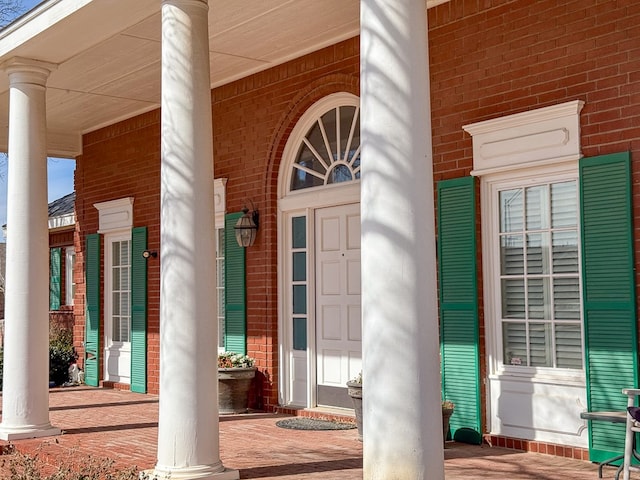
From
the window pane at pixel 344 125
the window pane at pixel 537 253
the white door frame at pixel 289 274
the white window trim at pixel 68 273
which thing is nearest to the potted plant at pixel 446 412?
the window pane at pixel 537 253

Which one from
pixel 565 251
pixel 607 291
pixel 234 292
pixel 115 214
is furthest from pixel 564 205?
pixel 115 214

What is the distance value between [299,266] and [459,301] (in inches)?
105

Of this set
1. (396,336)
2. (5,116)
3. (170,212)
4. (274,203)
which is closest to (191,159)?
(170,212)

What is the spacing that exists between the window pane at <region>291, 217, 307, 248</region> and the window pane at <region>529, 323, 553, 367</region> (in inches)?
128

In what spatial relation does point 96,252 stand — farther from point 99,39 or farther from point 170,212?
point 170,212

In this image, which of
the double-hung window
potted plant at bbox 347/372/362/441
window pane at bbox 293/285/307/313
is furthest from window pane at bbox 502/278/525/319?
window pane at bbox 293/285/307/313

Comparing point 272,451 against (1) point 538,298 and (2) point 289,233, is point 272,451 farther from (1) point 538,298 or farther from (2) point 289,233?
(2) point 289,233

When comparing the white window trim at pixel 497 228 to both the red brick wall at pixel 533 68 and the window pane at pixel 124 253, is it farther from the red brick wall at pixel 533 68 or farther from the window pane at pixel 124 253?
the window pane at pixel 124 253

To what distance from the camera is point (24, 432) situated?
7914mm

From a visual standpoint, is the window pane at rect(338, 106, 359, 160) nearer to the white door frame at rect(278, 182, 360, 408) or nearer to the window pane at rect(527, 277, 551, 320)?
the white door frame at rect(278, 182, 360, 408)

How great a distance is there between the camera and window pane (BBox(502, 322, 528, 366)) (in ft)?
23.4

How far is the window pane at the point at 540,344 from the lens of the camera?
694 cm

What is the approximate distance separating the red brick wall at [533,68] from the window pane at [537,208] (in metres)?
0.58

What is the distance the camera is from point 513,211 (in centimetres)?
721
